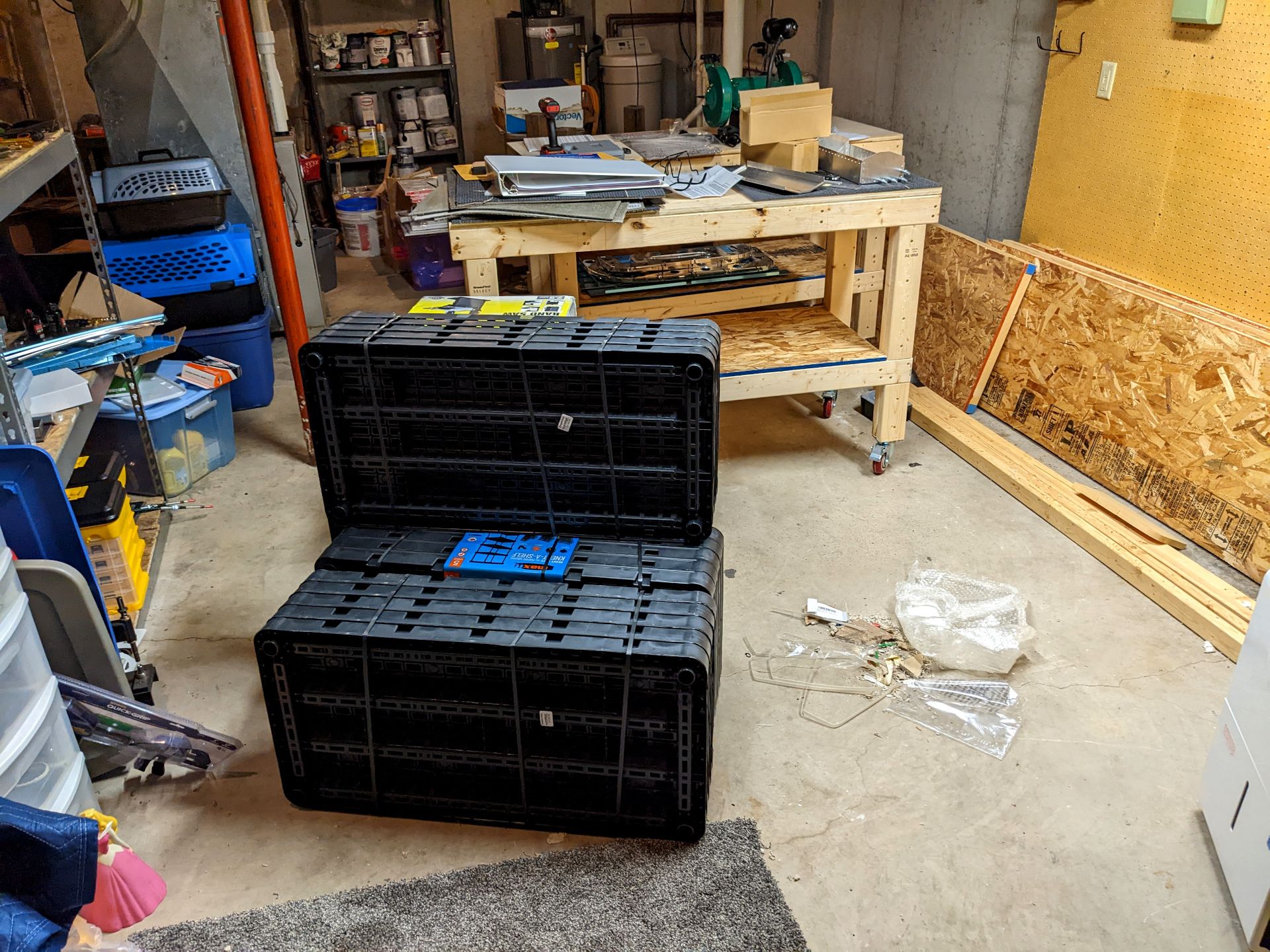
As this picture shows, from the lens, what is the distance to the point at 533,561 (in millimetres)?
2031

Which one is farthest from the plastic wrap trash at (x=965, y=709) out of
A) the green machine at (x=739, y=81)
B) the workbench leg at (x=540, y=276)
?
the green machine at (x=739, y=81)

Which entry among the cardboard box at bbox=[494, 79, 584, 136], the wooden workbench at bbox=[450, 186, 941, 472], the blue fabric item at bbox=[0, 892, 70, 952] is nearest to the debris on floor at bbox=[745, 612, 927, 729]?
the wooden workbench at bbox=[450, 186, 941, 472]

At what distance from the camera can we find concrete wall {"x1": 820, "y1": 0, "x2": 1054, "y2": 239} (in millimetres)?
3951

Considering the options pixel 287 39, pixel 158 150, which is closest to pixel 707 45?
pixel 287 39

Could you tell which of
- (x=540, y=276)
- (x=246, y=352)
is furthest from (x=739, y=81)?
(x=246, y=352)

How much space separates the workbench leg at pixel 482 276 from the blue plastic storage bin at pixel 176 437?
43.8 inches

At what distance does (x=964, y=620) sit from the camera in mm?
2553

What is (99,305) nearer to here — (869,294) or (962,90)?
(869,294)

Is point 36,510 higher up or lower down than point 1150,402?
higher up

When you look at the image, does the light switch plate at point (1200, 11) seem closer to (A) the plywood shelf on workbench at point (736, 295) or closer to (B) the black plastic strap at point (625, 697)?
(A) the plywood shelf on workbench at point (736, 295)

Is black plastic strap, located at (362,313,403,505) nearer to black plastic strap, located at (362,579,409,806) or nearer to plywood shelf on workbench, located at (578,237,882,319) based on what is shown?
black plastic strap, located at (362,579,409,806)

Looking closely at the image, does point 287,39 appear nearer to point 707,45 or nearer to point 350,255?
point 350,255

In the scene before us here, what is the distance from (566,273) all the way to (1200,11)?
7.04 ft

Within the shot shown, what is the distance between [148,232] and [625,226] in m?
1.95
